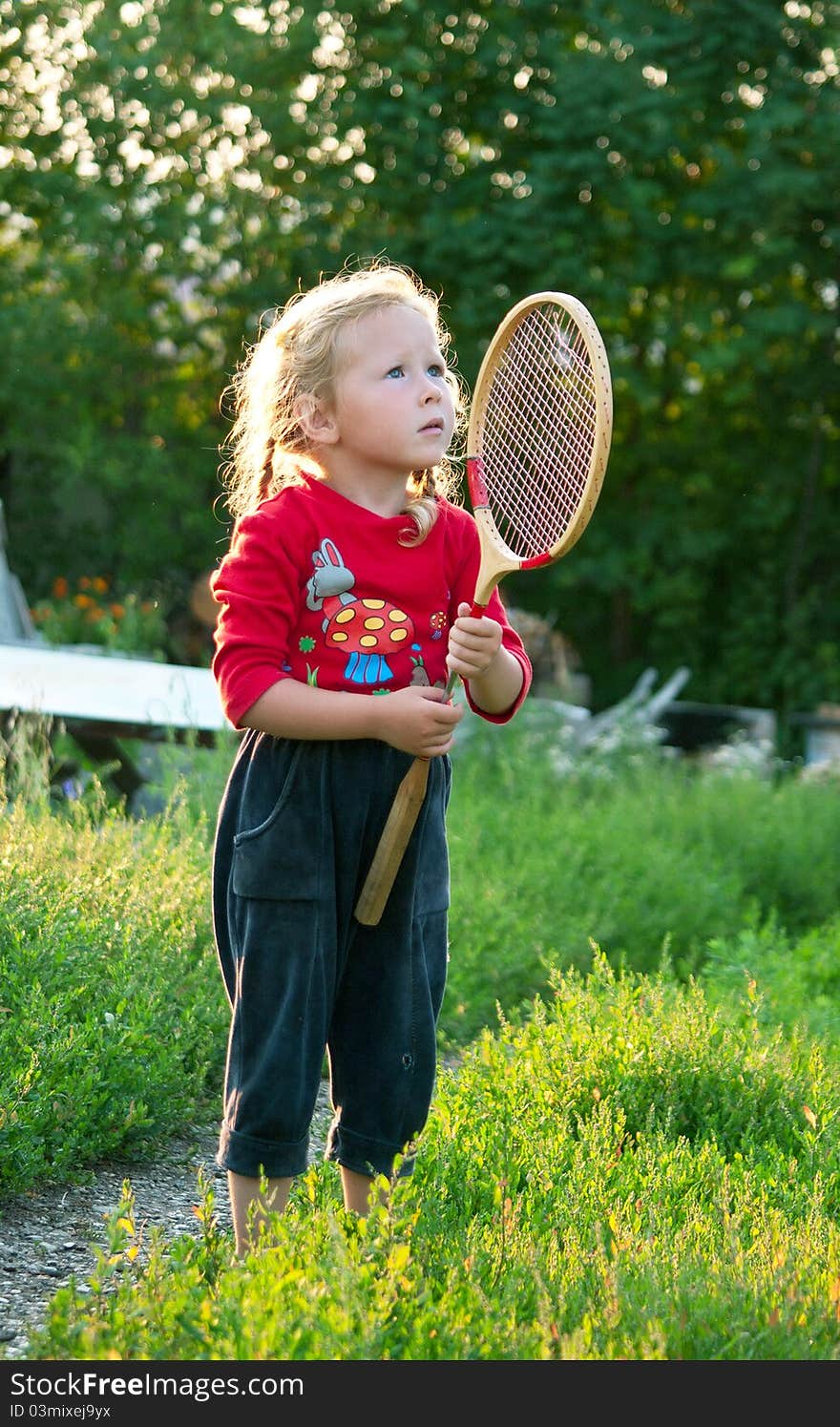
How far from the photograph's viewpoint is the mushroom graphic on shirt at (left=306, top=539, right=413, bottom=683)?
2.26 metres

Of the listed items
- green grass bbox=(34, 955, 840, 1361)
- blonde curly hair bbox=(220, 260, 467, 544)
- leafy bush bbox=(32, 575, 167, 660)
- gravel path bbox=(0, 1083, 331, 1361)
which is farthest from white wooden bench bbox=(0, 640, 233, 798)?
blonde curly hair bbox=(220, 260, 467, 544)

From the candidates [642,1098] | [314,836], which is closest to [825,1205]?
[642,1098]

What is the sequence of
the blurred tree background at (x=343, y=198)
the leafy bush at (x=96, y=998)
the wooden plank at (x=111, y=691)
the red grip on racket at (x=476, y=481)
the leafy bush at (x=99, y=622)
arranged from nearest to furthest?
1. the red grip on racket at (x=476, y=481)
2. the leafy bush at (x=96, y=998)
3. the wooden plank at (x=111, y=691)
4. the leafy bush at (x=99, y=622)
5. the blurred tree background at (x=343, y=198)

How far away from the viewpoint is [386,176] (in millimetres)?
10227

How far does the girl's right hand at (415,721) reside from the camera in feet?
7.07

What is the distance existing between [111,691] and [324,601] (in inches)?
141

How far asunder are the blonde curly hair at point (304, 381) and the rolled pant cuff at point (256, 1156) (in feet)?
3.11

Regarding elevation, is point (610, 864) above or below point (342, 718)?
below

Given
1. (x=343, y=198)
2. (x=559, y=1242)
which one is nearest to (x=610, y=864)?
(x=559, y=1242)

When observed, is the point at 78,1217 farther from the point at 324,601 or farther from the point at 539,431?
the point at 539,431

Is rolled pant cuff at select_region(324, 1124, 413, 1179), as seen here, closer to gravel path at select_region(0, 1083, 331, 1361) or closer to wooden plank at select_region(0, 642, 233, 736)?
gravel path at select_region(0, 1083, 331, 1361)

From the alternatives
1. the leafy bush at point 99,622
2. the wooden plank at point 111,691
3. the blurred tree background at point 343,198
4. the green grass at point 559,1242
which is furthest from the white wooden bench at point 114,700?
the blurred tree background at point 343,198

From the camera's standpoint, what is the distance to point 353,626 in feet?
7.43

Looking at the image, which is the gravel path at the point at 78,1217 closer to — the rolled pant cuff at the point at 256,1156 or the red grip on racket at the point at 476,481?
the rolled pant cuff at the point at 256,1156
